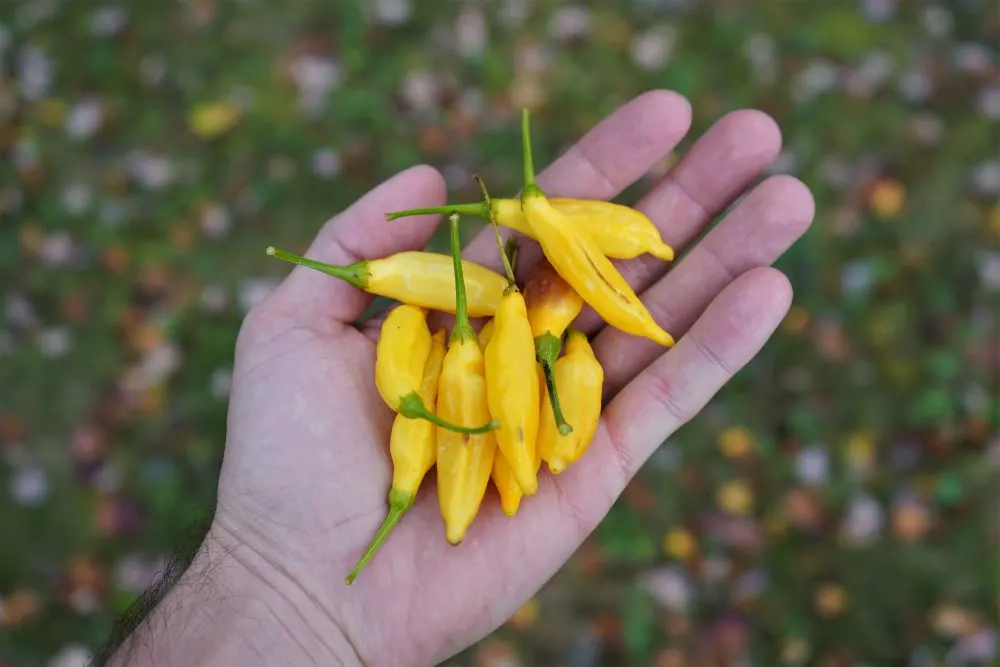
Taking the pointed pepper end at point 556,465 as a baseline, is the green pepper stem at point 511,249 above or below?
above

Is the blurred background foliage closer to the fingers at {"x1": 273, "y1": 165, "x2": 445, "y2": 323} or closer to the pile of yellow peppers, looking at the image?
the fingers at {"x1": 273, "y1": 165, "x2": 445, "y2": 323}

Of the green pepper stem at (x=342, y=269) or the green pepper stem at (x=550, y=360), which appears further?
the green pepper stem at (x=342, y=269)

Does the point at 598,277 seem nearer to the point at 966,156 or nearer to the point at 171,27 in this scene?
the point at 966,156

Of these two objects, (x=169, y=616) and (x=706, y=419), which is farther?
(x=706, y=419)

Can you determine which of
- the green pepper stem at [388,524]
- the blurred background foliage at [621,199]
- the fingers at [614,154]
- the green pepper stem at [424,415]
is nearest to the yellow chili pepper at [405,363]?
the green pepper stem at [424,415]

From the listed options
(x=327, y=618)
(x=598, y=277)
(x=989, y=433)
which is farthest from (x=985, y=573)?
(x=327, y=618)

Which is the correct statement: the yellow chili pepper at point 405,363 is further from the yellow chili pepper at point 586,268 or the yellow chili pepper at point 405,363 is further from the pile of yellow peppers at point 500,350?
the yellow chili pepper at point 586,268

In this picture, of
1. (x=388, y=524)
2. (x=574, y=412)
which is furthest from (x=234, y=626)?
(x=574, y=412)
